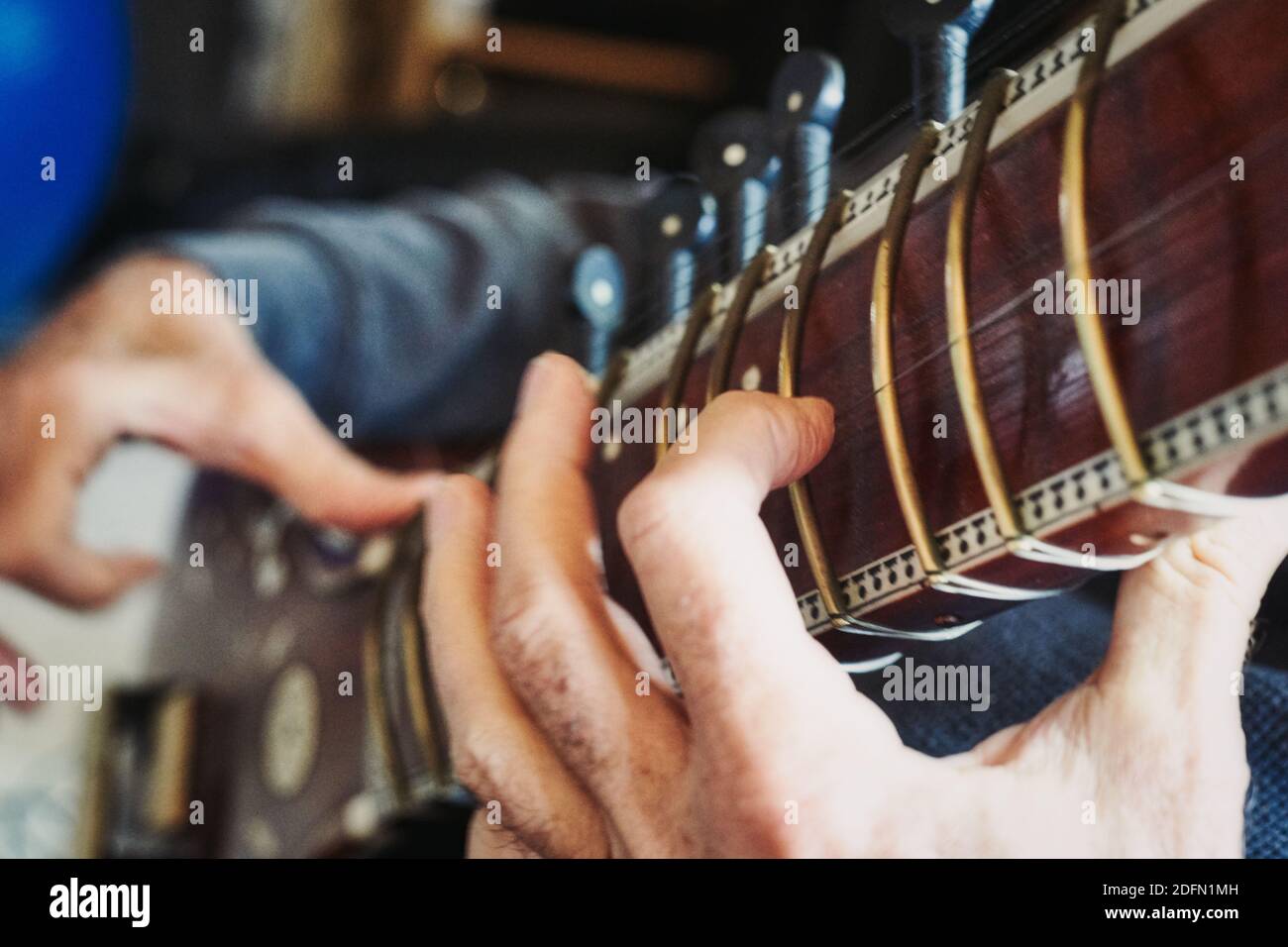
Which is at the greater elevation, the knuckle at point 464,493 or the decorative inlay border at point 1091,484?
the knuckle at point 464,493

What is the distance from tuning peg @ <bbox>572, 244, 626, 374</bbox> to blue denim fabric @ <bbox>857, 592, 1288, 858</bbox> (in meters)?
0.25

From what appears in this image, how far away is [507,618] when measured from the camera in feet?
1.55

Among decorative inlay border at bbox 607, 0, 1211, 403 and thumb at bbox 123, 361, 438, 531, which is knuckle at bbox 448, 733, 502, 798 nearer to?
decorative inlay border at bbox 607, 0, 1211, 403

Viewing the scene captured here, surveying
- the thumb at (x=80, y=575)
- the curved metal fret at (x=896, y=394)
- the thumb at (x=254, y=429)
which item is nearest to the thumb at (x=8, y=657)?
the thumb at (x=80, y=575)

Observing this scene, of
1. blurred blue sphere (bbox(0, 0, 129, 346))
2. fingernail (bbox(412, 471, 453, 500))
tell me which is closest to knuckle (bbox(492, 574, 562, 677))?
→ fingernail (bbox(412, 471, 453, 500))

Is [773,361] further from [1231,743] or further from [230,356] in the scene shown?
[230,356]

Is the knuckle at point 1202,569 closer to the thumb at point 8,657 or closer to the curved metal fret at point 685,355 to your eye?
the curved metal fret at point 685,355

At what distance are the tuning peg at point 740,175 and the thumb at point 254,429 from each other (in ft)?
1.02

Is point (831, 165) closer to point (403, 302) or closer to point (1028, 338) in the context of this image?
point (1028, 338)

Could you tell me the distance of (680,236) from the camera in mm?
596

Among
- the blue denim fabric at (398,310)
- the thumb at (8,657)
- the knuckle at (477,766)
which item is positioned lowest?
the knuckle at (477,766)

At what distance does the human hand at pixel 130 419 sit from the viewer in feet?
2.75

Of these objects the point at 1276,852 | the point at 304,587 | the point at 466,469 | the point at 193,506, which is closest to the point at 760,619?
the point at 1276,852
